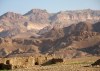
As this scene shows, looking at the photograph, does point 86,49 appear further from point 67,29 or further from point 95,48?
point 67,29

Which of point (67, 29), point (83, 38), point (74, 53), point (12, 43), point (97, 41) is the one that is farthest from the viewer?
point (67, 29)

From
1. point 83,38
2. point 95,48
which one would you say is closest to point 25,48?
point 83,38

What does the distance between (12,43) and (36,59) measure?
349ft

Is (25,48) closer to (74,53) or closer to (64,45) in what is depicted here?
(64,45)

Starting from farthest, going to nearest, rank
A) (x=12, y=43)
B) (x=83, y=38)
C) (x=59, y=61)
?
(x=12, y=43) → (x=83, y=38) → (x=59, y=61)

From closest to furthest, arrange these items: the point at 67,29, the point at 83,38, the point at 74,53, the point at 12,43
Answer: the point at 74,53
the point at 83,38
the point at 12,43
the point at 67,29

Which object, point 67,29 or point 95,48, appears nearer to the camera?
point 95,48

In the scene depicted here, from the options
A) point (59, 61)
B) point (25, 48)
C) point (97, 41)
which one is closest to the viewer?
point (59, 61)

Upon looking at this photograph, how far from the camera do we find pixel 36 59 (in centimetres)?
4422

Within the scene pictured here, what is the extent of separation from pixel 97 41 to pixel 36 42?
37986 mm

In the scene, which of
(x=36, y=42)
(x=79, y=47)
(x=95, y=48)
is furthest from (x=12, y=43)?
(x=95, y=48)

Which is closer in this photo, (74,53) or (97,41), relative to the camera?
(74,53)

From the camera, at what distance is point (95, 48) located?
4513 inches

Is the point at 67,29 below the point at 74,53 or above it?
above
